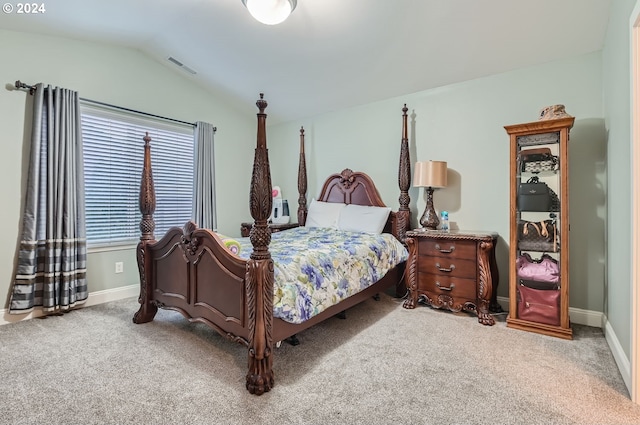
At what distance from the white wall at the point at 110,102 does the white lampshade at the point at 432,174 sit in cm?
264

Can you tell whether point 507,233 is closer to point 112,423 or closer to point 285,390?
point 285,390

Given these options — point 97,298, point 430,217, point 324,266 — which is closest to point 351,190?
point 430,217

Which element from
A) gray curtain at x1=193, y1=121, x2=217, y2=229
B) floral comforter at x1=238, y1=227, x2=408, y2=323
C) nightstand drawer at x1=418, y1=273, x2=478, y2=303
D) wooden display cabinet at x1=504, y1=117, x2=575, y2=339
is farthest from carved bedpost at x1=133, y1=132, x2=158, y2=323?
wooden display cabinet at x1=504, y1=117, x2=575, y2=339

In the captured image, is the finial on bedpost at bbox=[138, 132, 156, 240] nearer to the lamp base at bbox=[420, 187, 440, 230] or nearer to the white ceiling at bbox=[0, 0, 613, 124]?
the white ceiling at bbox=[0, 0, 613, 124]

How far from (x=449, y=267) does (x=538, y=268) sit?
68 centimetres

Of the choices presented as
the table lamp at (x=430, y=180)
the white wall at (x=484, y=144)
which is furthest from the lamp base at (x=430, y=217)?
the white wall at (x=484, y=144)

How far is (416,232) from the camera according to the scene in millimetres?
3123

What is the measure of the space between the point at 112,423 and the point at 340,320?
177 centimetres

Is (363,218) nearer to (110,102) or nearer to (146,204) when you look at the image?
(146,204)

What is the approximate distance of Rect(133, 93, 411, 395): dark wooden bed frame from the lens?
5.95 ft

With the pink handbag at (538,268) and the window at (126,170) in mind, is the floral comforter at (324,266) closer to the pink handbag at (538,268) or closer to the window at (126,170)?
the pink handbag at (538,268)

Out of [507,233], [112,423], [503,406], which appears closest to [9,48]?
[112,423]

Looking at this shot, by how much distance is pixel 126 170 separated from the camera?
11.9ft

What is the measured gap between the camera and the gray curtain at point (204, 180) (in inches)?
161
